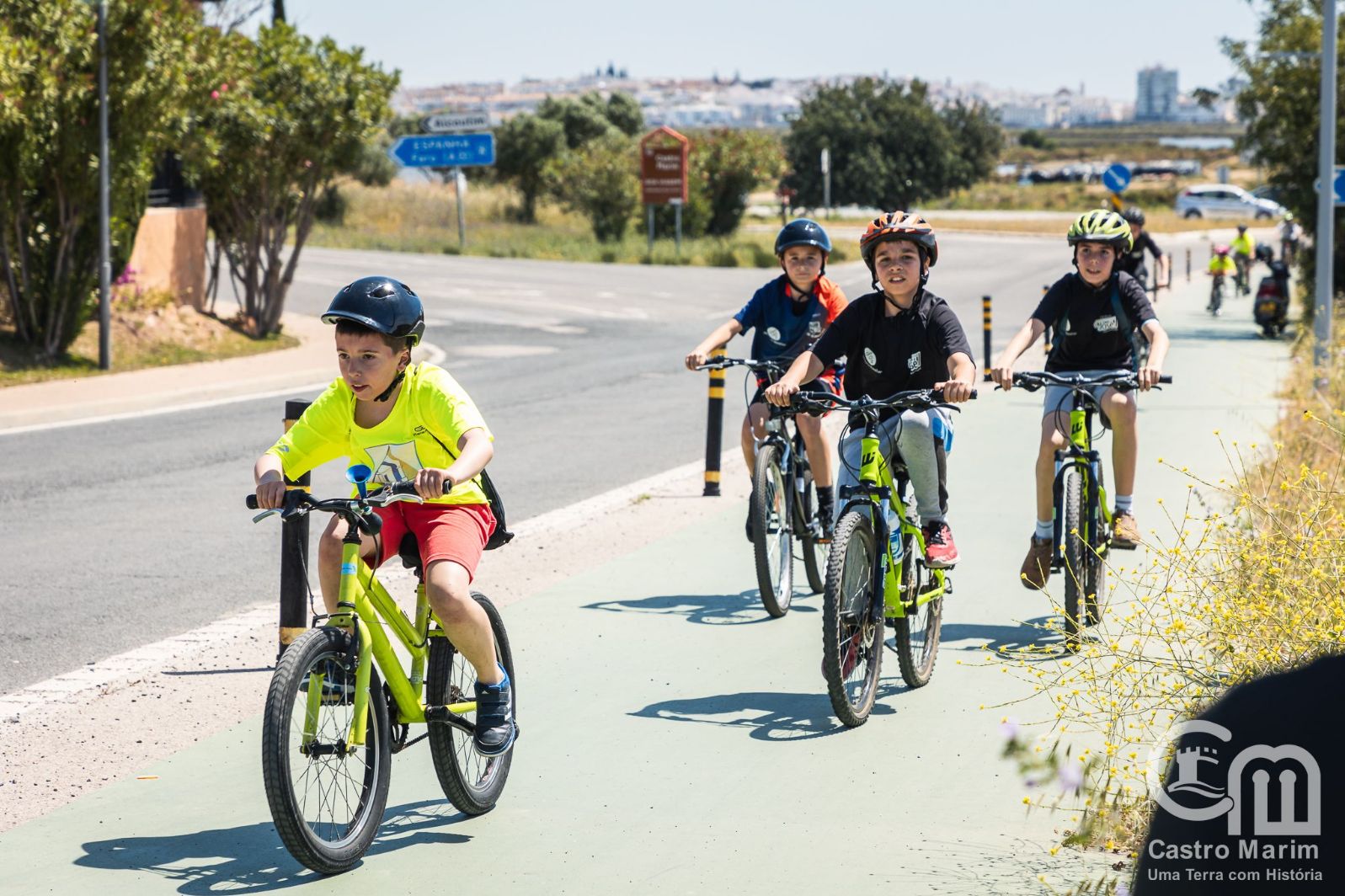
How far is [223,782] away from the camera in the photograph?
5.26 meters

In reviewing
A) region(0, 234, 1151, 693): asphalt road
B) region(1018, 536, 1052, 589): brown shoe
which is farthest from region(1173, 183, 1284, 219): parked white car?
region(1018, 536, 1052, 589): brown shoe

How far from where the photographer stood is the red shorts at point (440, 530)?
4.59 m

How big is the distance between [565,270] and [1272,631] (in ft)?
123

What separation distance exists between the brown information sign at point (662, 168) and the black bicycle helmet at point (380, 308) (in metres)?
42.3

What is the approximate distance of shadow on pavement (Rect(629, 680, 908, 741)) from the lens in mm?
5785

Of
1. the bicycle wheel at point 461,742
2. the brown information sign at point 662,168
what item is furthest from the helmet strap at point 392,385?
the brown information sign at point 662,168

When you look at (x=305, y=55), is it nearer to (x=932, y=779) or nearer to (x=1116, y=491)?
(x=1116, y=491)

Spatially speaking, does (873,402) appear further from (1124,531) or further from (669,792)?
(1124,531)

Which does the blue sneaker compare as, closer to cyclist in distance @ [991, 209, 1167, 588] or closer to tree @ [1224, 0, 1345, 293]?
cyclist in distance @ [991, 209, 1167, 588]

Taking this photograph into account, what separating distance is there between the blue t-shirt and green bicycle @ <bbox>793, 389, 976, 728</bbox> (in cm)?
167

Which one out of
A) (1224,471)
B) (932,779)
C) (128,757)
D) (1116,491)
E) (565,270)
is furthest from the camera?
(565,270)

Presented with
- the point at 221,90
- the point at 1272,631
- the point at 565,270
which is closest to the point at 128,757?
the point at 1272,631

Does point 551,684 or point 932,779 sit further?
point 551,684

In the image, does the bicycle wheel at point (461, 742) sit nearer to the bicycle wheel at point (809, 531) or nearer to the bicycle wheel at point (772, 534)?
the bicycle wheel at point (772, 534)
